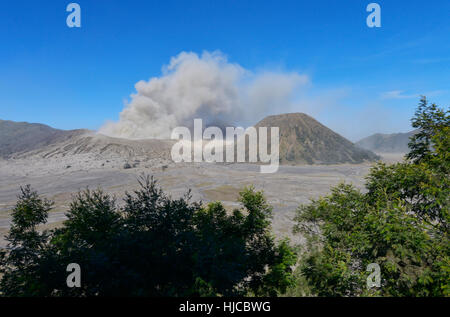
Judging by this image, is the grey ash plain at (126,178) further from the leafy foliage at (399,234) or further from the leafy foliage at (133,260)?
the leafy foliage at (133,260)

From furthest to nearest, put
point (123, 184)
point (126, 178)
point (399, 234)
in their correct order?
point (126, 178) → point (123, 184) → point (399, 234)

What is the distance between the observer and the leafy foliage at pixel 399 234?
809 cm

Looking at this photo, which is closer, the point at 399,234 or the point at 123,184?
the point at 399,234

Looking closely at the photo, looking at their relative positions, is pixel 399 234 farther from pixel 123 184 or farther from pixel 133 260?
pixel 123 184

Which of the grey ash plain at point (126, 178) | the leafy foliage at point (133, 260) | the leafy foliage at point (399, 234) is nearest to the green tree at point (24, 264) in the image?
the leafy foliage at point (133, 260)

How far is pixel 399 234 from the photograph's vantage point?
8.05m

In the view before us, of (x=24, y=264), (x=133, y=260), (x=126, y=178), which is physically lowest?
(x=126, y=178)

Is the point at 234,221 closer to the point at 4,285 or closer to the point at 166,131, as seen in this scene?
the point at 4,285

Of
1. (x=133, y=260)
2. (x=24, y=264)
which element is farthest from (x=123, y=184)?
(x=133, y=260)

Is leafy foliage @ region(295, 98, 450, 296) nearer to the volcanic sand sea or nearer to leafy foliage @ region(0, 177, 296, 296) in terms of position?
leafy foliage @ region(0, 177, 296, 296)

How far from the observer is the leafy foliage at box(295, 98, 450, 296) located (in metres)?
8.09

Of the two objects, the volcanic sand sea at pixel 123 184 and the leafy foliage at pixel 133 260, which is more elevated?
the leafy foliage at pixel 133 260

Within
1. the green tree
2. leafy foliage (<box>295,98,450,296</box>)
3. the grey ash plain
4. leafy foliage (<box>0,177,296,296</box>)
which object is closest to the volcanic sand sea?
the grey ash plain
